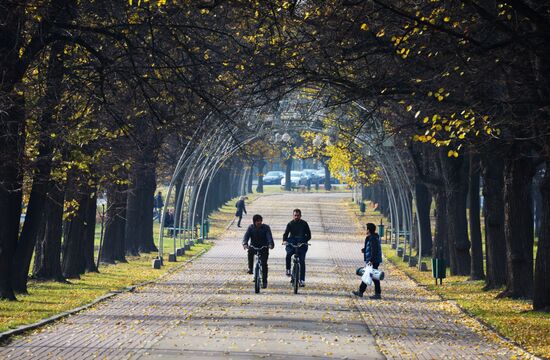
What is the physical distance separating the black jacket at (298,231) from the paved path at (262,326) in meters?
1.20

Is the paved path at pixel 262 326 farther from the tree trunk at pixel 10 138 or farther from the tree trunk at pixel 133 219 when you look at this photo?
the tree trunk at pixel 133 219

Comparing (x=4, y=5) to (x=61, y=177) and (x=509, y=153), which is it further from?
(x=509, y=153)

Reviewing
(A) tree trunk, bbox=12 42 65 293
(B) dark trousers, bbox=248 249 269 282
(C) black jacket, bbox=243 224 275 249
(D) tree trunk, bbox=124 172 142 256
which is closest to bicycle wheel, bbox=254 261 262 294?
(B) dark trousers, bbox=248 249 269 282

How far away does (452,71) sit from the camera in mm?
19078

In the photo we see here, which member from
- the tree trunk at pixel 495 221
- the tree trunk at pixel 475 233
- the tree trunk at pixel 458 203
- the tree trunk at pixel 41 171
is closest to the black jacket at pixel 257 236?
the tree trunk at pixel 41 171

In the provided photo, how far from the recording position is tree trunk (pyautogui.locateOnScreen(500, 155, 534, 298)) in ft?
75.3

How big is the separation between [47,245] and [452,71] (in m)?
12.9

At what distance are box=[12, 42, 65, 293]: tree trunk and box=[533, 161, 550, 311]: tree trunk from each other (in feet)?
28.5

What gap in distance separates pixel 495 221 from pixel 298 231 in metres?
4.38

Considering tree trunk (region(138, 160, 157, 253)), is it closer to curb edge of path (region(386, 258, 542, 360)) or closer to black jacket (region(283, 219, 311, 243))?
black jacket (region(283, 219, 311, 243))

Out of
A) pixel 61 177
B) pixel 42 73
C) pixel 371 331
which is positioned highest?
pixel 42 73

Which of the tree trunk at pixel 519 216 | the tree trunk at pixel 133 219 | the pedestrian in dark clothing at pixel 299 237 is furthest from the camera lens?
the tree trunk at pixel 133 219

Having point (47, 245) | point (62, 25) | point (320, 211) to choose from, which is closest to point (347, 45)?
point (62, 25)

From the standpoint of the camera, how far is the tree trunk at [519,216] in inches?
903
